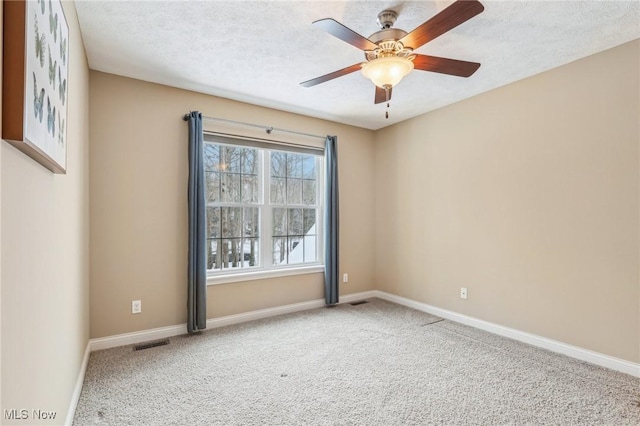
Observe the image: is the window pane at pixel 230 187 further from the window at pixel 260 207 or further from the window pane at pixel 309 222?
the window pane at pixel 309 222

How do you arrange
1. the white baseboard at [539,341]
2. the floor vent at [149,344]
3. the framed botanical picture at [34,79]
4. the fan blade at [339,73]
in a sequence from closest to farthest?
the framed botanical picture at [34,79] → the fan blade at [339,73] → the white baseboard at [539,341] → the floor vent at [149,344]

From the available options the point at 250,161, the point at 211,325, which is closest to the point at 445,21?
the point at 250,161

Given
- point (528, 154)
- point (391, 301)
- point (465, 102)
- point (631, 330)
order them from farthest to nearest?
point (391, 301) < point (465, 102) < point (528, 154) < point (631, 330)

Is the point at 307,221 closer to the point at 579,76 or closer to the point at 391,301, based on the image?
the point at 391,301

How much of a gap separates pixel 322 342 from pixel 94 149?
9.01ft

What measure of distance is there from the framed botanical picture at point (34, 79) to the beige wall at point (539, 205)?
3544 millimetres

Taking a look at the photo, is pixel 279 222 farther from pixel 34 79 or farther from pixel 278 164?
pixel 34 79

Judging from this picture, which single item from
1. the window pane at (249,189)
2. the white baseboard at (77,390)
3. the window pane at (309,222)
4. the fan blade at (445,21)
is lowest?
the white baseboard at (77,390)

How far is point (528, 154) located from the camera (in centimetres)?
311

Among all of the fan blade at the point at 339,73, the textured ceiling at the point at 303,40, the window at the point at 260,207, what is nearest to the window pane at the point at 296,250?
the window at the point at 260,207

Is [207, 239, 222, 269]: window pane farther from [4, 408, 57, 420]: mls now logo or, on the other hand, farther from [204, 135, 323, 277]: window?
[4, 408, 57, 420]: mls now logo

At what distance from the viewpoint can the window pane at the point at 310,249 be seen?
174 inches

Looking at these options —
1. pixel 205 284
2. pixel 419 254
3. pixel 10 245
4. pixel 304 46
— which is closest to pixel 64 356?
pixel 10 245

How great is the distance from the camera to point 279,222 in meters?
4.19
